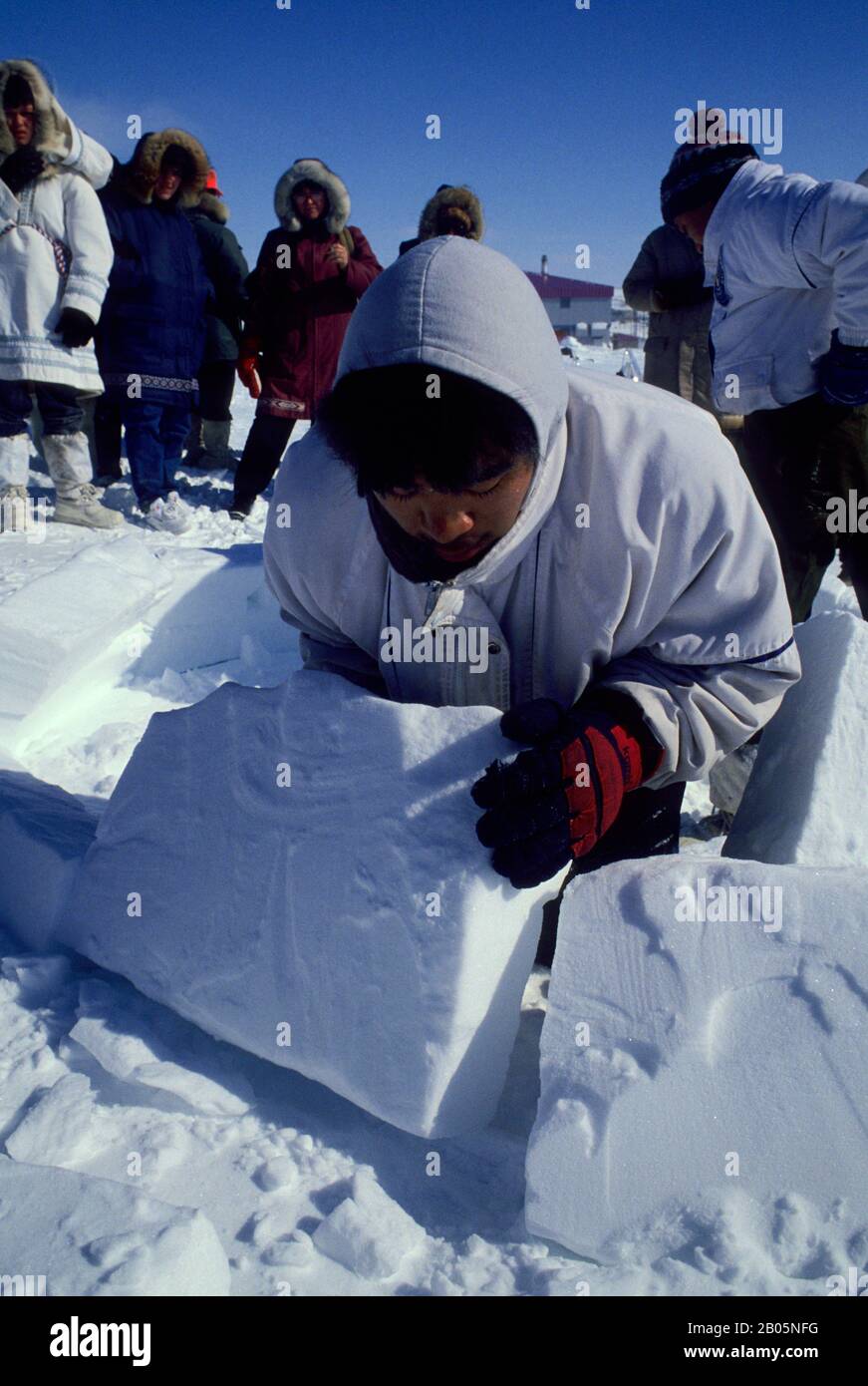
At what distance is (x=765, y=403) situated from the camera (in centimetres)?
272

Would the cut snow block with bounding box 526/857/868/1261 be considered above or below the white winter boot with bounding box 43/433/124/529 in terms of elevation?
below

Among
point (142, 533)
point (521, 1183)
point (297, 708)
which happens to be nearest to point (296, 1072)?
point (521, 1183)

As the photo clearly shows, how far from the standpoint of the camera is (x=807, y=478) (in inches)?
105

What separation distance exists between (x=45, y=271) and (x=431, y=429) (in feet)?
13.6

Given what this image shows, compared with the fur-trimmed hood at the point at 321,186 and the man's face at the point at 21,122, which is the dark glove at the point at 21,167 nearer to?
the man's face at the point at 21,122

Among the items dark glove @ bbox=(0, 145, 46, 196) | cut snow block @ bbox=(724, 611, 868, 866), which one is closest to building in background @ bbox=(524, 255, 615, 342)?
dark glove @ bbox=(0, 145, 46, 196)

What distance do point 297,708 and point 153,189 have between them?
14.7ft

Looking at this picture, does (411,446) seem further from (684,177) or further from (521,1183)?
(684,177)

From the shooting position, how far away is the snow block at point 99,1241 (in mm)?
1160

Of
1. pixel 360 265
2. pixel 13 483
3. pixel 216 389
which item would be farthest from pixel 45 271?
pixel 216 389

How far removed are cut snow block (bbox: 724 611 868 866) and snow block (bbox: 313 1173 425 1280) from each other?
3.19 ft

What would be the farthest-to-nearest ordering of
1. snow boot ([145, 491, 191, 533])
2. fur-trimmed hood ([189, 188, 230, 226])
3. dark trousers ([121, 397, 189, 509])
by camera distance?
fur-trimmed hood ([189, 188, 230, 226]) < dark trousers ([121, 397, 189, 509]) < snow boot ([145, 491, 191, 533])

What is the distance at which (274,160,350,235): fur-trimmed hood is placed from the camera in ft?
16.3

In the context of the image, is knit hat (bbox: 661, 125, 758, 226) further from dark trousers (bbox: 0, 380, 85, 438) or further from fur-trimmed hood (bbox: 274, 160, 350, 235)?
dark trousers (bbox: 0, 380, 85, 438)
